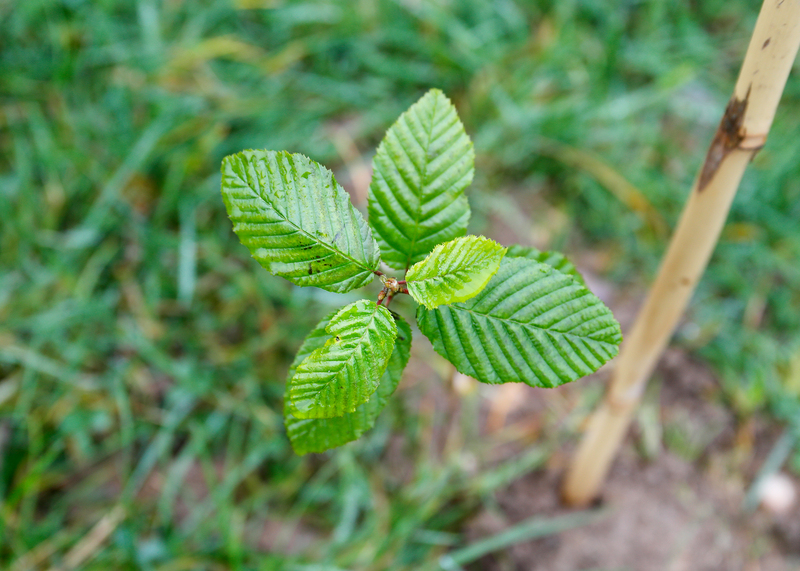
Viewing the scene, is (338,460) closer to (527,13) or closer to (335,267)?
(335,267)

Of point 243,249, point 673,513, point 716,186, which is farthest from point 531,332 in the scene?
point 243,249

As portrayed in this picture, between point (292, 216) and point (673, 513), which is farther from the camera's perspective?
point (673, 513)

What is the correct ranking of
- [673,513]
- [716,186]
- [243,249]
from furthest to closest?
1. [243,249]
2. [673,513]
3. [716,186]

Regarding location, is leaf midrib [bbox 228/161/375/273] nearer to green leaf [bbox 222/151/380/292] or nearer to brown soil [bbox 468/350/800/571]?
green leaf [bbox 222/151/380/292]

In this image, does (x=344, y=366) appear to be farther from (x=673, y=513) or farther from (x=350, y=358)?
(x=673, y=513)

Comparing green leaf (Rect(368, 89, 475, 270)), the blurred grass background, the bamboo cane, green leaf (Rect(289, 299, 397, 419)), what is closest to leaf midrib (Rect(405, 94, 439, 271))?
green leaf (Rect(368, 89, 475, 270))

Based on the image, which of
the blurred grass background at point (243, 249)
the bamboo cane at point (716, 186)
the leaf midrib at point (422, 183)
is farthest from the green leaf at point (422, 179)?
the blurred grass background at point (243, 249)
